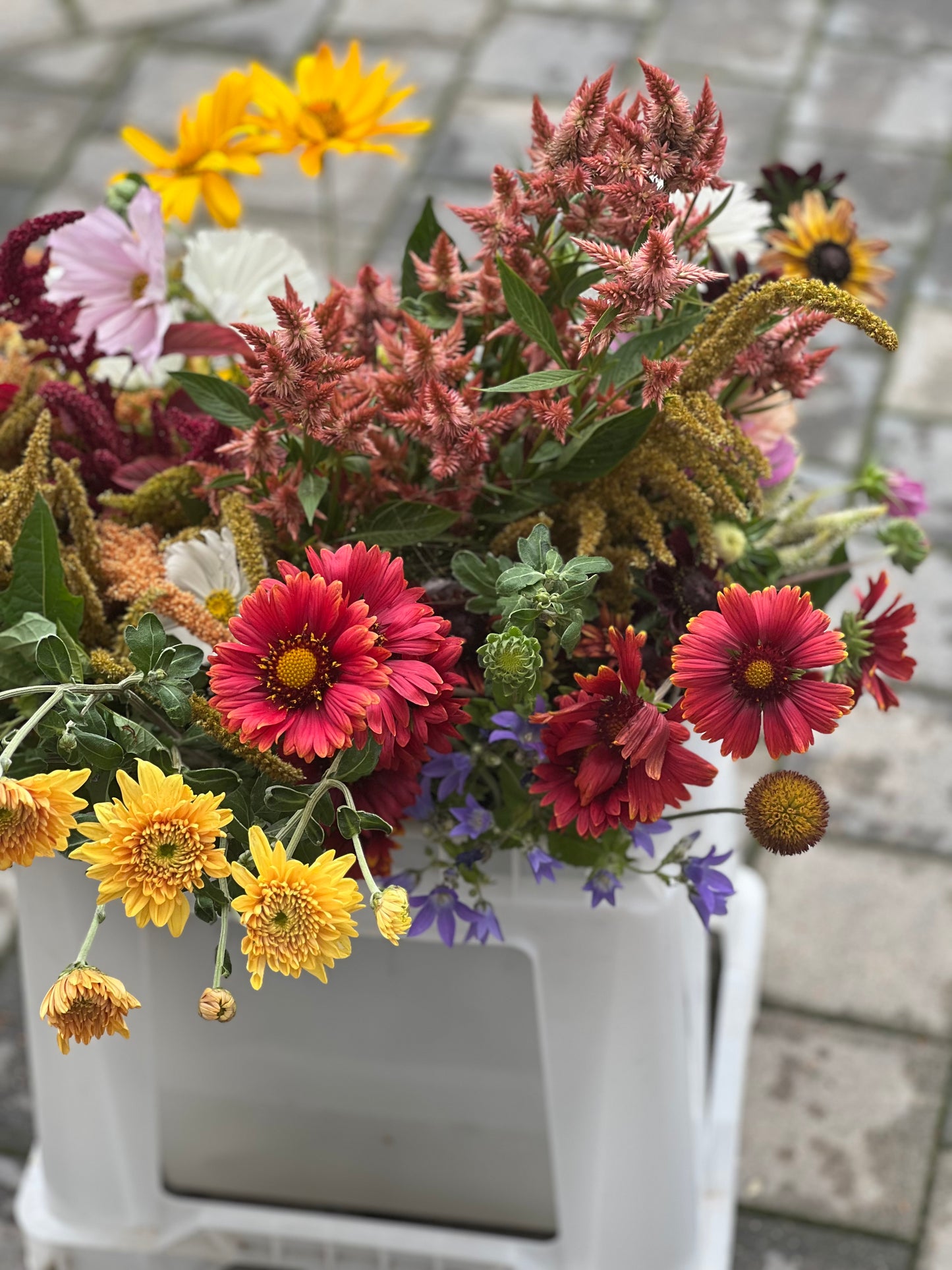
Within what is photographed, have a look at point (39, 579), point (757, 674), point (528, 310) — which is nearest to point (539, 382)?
point (528, 310)

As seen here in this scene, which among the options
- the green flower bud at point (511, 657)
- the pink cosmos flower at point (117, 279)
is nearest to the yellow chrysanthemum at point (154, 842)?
the green flower bud at point (511, 657)

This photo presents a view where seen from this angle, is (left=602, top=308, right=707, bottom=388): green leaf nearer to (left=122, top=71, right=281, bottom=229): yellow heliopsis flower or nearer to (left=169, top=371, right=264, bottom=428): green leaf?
(left=169, top=371, right=264, bottom=428): green leaf

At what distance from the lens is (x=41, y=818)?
0.59m

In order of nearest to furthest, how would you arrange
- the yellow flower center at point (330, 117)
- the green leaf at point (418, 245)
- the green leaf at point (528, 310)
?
1. the green leaf at point (528, 310)
2. the green leaf at point (418, 245)
3. the yellow flower center at point (330, 117)

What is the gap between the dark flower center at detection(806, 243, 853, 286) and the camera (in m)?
0.89

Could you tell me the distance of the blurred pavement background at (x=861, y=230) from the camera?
1347 millimetres

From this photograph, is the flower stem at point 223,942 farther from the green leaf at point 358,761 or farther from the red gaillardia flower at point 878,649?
the red gaillardia flower at point 878,649

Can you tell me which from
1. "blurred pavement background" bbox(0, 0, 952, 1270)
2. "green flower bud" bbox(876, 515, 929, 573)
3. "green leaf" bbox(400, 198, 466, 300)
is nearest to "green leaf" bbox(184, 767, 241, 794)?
"green leaf" bbox(400, 198, 466, 300)

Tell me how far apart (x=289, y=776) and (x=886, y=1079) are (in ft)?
3.06

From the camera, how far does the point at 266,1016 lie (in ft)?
3.02

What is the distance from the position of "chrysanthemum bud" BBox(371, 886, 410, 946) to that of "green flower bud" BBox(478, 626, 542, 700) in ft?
0.33

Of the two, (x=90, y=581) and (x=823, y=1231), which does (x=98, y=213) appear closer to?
(x=90, y=581)

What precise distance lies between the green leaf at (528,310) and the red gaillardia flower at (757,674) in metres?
0.16

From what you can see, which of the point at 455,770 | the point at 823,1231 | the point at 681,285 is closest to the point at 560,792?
the point at 455,770
